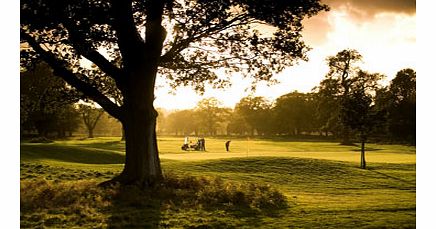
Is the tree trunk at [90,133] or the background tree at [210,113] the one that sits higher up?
the background tree at [210,113]

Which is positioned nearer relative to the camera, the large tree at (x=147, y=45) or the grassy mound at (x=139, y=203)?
the grassy mound at (x=139, y=203)

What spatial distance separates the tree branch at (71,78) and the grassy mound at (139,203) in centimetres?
144

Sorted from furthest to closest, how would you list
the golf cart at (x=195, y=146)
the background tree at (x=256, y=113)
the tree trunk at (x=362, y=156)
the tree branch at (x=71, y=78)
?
the golf cart at (x=195, y=146) < the tree trunk at (x=362, y=156) < the background tree at (x=256, y=113) < the tree branch at (x=71, y=78)

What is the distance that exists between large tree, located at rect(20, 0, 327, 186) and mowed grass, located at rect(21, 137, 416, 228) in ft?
3.11

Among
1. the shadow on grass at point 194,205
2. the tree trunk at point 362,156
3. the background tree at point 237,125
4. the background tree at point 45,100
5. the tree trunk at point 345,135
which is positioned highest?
the background tree at point 45,100

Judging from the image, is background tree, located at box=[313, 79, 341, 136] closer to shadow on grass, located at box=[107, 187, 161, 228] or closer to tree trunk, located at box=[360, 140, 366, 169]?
tree trunk, located at box=[360, 140, 366, 169]

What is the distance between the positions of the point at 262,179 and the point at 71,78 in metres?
4.53

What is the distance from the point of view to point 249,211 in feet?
21.2

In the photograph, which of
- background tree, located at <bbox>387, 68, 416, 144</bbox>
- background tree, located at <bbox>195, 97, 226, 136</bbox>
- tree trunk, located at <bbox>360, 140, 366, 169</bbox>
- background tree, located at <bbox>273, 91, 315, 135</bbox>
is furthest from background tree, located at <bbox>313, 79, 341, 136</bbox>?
background tree, located at <bbox>195, 97, 226, 136</bbox>

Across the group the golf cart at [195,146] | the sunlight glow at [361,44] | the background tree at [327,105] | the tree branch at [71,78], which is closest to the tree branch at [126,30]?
the tree branch at [71,78]

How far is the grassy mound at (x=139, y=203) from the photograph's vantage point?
5.77 metres

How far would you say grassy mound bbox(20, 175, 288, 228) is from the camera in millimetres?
5773

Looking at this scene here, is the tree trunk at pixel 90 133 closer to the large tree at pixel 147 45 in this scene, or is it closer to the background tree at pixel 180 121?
the large tree at pixel 147 45

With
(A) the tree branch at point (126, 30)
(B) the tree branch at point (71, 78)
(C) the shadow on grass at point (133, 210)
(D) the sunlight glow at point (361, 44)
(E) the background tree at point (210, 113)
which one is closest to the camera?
(C) the shadow on grass at point (133, 210)
